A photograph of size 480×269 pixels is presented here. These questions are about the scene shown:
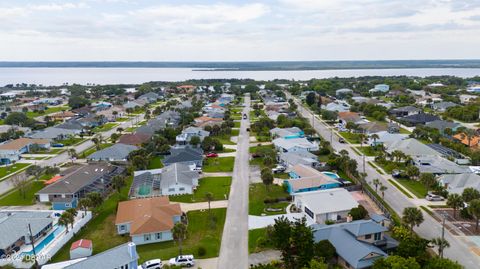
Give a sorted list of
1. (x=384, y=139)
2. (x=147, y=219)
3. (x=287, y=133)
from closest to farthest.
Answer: (x=147, y=219) < (x=384, y=139) < (x=287, y=133)

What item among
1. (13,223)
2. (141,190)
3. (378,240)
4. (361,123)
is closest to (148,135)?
(141,190)

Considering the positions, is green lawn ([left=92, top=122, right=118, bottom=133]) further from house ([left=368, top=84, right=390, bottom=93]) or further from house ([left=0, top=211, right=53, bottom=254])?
house ([left=368, top=84, right=390, bottom=93])

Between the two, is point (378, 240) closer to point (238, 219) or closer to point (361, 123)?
point (238, 219)

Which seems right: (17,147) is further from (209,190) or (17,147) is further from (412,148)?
(412,148)

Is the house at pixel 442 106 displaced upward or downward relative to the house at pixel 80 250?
upward

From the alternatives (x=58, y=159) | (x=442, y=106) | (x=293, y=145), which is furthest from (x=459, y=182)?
(x=442, y=106)

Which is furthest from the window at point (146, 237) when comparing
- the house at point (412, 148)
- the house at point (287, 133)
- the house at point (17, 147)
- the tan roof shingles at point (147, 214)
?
the house at point (412, 148)

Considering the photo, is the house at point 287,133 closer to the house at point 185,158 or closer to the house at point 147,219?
the house at point 185,158
